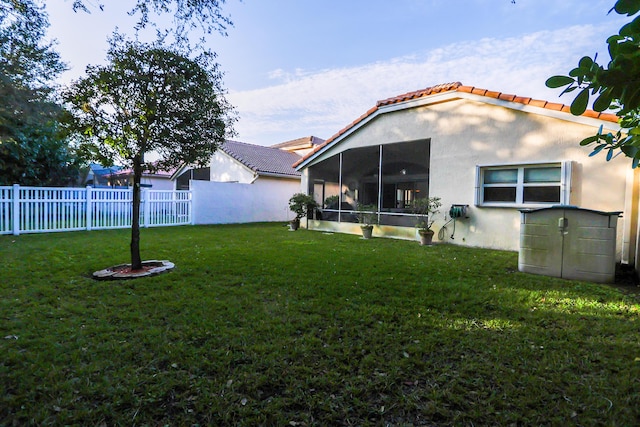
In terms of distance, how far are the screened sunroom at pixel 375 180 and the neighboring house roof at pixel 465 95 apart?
3.46ft

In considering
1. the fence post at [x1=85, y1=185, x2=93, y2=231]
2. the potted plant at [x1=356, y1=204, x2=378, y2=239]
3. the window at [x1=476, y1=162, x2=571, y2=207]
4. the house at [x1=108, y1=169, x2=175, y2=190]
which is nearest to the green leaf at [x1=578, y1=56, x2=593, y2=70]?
the window at [x1=476, y1=162, x2=571, y2=207]

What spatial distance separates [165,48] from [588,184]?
29.7 ft

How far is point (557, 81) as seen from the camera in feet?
3.73

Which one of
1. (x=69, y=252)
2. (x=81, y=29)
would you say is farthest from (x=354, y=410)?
(x=69, y=252)

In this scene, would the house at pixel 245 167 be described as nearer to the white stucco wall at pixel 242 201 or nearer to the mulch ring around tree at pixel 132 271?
the white stucco wall at pixel 242 201

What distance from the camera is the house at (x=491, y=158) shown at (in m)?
7.10

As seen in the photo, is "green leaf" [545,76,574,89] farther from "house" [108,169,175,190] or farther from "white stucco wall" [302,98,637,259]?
"house" [108,169,175,190]

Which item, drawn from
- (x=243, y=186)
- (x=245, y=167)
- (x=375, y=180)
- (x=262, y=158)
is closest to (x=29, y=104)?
(x=243, y=186)

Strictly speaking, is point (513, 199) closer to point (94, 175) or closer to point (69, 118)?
point (69, 118)

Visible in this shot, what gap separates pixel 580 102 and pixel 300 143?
2552 cm

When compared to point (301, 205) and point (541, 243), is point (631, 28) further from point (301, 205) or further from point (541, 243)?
point (301, 205)

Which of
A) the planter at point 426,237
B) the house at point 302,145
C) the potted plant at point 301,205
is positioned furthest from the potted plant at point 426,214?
the house at point 302,145

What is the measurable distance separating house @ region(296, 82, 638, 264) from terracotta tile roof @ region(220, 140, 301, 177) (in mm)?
6568

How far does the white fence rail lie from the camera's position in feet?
32.4
